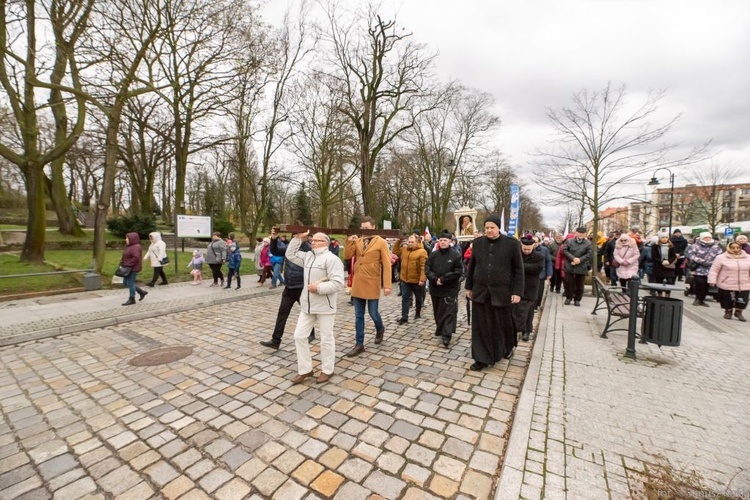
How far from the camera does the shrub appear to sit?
1997cm

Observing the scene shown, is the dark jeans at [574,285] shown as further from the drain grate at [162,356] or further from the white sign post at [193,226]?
the white sign post at [193,226]

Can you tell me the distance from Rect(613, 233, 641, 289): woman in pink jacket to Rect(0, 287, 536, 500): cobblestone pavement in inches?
175

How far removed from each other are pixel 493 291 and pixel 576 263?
198 inches

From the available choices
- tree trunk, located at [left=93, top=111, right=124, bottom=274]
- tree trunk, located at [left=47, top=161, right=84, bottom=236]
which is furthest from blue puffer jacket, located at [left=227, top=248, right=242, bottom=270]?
tree trunk, located at [left=47, top=161, right=84, bottom=236]

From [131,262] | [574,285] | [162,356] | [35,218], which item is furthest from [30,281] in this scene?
[574,285]

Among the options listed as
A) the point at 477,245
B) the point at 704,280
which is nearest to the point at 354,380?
the point at 477,245

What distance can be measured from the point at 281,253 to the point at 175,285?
6.22 m

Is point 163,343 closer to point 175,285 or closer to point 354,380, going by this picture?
point 354,380

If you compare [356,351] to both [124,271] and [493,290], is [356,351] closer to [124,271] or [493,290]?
[493,290]

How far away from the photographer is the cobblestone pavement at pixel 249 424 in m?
2.39

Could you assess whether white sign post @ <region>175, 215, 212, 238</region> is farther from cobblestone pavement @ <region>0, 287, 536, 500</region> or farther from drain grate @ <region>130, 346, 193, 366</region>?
drain grate @ <region>130, 346, 193, 366</region>

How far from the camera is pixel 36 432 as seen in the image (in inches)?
118

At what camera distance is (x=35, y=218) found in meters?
11.8

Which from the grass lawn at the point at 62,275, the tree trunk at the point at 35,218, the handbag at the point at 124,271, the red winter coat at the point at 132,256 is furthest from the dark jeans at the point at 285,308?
the tree trunk at the point at 35,218
